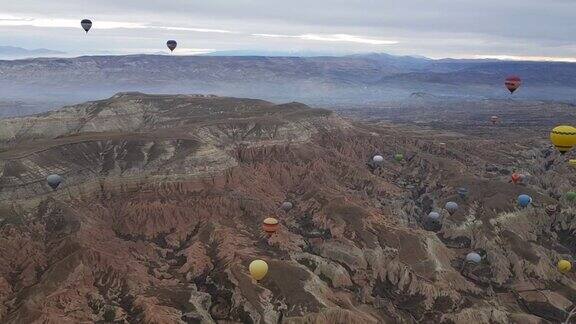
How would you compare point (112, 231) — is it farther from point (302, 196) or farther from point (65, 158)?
point (302, 196)

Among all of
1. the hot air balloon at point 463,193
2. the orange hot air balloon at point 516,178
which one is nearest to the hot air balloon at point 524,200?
the hot air balloon at point 463,193

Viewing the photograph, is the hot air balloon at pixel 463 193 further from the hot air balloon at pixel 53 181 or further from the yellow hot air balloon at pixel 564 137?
the hot air balloon at pixel 53 181

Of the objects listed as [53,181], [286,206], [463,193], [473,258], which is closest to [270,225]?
[286,206]

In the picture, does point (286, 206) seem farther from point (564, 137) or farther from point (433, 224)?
point (564, 137)

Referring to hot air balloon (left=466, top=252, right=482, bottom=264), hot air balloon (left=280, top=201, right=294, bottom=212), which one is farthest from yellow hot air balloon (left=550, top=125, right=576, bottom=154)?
hot air balloon (left=280, top=201, right=294, bottom=212)

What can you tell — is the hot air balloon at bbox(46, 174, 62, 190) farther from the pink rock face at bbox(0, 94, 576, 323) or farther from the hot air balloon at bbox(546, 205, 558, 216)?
the hot air balloon at bbox(546, 205, 558, 216)
